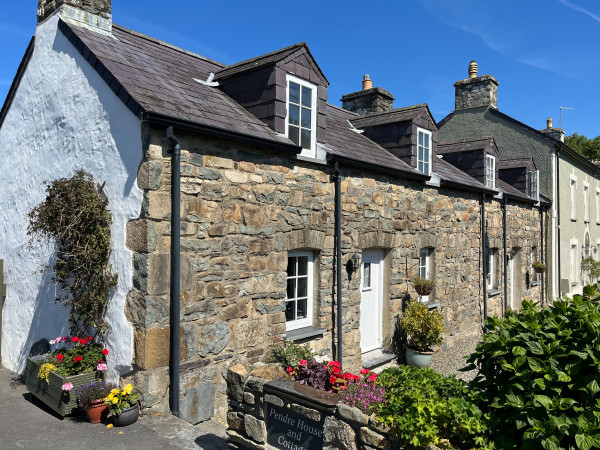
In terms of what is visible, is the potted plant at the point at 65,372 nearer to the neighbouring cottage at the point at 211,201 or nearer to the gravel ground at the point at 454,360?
the neighbouring cottage at the point at 211,201

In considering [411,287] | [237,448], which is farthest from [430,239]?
[237,448]

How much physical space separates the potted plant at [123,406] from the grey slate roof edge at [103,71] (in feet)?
10.6

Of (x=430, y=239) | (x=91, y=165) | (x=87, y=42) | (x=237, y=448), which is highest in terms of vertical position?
(x=87, y=42)

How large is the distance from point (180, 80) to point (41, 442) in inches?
205

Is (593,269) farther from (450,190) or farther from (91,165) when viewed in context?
(91,165)

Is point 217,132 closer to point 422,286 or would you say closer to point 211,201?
point 211,201

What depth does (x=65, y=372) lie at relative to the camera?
5965mm

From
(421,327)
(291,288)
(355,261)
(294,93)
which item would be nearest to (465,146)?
(421,327)

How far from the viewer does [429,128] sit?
1102 centimetres

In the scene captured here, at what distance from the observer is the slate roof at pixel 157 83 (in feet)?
19.3

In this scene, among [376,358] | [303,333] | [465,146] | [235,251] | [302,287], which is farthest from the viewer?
[465,146]

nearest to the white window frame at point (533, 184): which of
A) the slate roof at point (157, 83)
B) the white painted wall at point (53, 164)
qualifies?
the slate roof at point (157, 83)

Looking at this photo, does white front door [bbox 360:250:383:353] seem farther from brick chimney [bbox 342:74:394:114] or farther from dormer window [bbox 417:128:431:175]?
brick chimney [bbox 342:74:394:114]

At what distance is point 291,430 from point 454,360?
710cm
